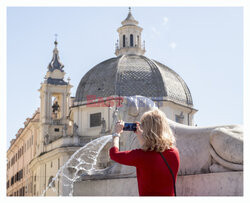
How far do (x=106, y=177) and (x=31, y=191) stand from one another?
48031 millimetres

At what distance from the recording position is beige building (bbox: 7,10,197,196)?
48.6 m

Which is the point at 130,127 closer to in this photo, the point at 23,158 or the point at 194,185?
the point at 194,185

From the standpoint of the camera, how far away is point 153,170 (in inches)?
189

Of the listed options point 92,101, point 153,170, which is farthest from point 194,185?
point 92,101

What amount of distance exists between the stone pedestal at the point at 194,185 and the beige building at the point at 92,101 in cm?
3797

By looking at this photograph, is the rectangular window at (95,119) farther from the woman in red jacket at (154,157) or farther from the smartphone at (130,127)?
the woman in red jacket at (154,157)

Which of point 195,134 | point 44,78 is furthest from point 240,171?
point 44,78

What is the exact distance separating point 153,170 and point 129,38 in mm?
52547

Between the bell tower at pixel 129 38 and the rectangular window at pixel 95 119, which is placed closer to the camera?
the rectangular window at pixel 95 119

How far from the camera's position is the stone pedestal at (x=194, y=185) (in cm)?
705

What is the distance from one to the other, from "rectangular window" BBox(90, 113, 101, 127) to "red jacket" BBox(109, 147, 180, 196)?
44.9 m

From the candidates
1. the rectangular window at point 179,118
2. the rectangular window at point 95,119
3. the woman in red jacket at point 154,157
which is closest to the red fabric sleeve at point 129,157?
the woman in red jacket at point 154,157

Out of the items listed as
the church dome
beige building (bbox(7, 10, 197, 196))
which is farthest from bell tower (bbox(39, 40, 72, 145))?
the church dome

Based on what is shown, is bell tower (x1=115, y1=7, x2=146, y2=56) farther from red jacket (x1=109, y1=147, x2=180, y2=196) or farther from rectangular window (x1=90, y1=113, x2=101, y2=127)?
red jacket (x1=109, y1=147, x2=180, y2=196)
